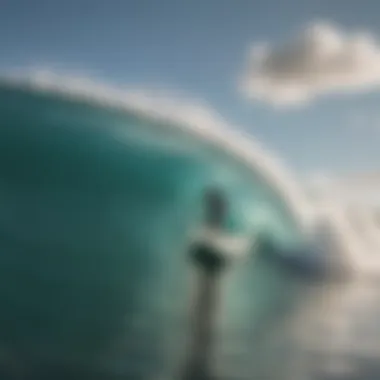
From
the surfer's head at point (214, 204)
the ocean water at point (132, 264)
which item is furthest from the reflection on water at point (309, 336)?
the surfer's head at point (214, 204)

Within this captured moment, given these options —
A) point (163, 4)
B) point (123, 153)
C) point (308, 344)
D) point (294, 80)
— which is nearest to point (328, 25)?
point (294, 80)

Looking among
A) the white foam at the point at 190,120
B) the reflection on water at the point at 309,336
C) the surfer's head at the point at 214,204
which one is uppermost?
the white foam at the point at 190,120

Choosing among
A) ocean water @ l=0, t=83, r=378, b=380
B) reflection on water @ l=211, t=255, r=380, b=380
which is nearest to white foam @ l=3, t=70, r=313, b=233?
ocean water @ l=0, t=83, r=378, b=380

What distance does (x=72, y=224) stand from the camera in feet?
4.98

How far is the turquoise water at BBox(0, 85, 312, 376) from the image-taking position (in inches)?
58.2

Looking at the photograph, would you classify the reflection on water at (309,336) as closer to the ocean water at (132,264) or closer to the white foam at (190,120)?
the ocean water at (132,264)

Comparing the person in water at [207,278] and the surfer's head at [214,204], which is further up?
the surfer's head at [214,204]

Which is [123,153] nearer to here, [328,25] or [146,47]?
[146,47]

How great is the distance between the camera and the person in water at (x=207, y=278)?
1467mm

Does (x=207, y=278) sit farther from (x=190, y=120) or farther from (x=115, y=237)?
(x=190, y=120)

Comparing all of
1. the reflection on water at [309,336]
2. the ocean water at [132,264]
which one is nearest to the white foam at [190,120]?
the ocean water at [132,264]

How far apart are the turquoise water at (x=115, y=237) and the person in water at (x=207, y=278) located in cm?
2

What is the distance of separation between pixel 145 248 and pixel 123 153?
0.20 metres

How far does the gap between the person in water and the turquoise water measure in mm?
21
